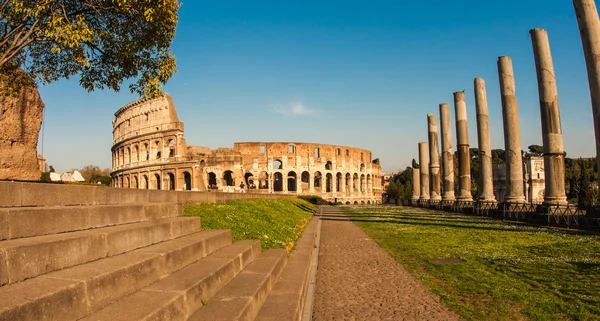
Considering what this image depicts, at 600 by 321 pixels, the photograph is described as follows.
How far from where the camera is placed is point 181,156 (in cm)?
4612

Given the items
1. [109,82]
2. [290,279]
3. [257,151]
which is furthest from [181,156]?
[290,279]

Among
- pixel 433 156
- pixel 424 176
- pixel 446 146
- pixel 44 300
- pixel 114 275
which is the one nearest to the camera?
pixel 44 300

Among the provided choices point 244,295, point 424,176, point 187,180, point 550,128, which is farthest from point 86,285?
point 187,180

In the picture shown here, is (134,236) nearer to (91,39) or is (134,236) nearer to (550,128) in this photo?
(91,39)

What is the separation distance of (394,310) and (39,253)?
3.97m

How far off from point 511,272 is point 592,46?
10.5 metres

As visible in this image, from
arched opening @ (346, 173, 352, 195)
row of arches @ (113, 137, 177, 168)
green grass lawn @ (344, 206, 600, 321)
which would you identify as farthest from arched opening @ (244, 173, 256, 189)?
green grass lawn @ (344, 206, 600, 321)

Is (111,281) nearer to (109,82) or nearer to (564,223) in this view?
(109,82)

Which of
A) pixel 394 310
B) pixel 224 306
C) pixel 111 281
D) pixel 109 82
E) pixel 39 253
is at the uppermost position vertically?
pixel 109 82

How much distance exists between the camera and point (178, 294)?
9.64 feet

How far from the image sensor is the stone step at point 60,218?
274 centimetres

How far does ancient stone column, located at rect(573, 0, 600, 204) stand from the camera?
1280 cm

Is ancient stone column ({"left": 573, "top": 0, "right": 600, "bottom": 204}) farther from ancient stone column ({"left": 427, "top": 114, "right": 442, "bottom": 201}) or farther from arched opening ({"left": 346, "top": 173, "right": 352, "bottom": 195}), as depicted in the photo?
arched opening ({"left": 346, "top": 173, "right": 352, "bottom": 195})

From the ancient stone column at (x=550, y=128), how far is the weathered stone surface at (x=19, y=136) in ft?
53.9
